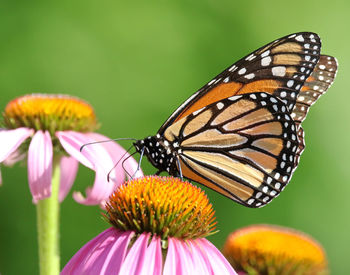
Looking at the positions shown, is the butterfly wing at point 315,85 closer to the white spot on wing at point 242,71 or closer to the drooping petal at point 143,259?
the white spot on wing at point 242,71

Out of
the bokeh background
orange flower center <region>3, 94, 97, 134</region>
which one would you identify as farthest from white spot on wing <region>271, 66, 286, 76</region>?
the bokeh background

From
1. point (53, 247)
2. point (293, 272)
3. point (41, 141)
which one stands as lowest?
point (293, 272)

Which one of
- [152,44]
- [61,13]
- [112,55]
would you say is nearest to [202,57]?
[152,44]

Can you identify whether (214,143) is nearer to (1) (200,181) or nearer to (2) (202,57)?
(1) (200,181)

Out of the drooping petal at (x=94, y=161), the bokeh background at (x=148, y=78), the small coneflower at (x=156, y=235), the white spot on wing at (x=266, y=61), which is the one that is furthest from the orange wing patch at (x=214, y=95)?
the bokeh background at (x=148, y=78)

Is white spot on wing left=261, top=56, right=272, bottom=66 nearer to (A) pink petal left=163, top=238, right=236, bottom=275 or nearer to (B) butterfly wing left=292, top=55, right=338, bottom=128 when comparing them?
(B) butterfly wing left=292, top=55, right=338, bottom=128

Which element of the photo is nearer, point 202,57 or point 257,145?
point 257,145
